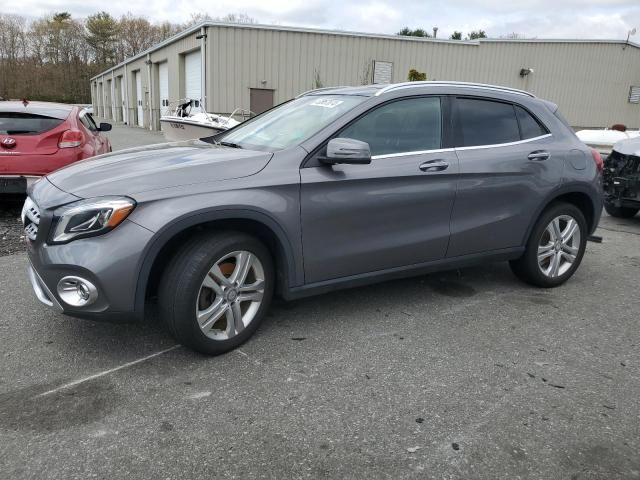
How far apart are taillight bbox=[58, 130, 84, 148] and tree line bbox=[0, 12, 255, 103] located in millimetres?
66619

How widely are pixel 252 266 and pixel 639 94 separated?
29.5m

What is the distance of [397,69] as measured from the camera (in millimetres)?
22000

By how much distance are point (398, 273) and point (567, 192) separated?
179 centimetres

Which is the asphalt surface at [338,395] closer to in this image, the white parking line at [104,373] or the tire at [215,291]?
the white parking line at [104,373]

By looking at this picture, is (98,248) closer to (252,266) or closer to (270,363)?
(252,266)

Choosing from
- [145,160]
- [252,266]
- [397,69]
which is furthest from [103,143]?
[397,69]

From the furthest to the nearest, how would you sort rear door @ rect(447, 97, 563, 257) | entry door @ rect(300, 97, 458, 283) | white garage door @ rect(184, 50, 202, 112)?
white garage door @ rect(184, 50, 202, 112), rear door @ rect(447, 97, 563, 257), entry door @ rect(300, 97, 458, 283)

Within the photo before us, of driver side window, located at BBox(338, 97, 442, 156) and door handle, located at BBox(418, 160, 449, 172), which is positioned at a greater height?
driver side window, located at BBox(338, 97, 442, 156)

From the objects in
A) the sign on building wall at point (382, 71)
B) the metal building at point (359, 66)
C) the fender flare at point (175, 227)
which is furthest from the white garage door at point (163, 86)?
the fender flare at point (175, 227)

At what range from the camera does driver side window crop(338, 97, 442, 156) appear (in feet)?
11.6

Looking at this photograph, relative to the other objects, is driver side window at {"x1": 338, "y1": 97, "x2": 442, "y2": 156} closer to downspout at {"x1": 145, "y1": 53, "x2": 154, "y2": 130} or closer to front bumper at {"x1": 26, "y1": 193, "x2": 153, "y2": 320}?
front bumper at {"x1": 26, "y1": 193, "x2": 153, "y2": 320}

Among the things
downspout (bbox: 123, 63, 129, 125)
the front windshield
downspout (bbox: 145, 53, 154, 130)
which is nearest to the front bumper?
the front windshield

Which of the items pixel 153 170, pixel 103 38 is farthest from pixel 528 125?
pixel 103 38

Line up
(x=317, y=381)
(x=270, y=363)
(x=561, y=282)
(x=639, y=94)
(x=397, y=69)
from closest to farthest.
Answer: (x=317, y=381) < (x=270, y=363) < (x=561, y=282) < (x=397, y=69) < (x=639, y=94)
